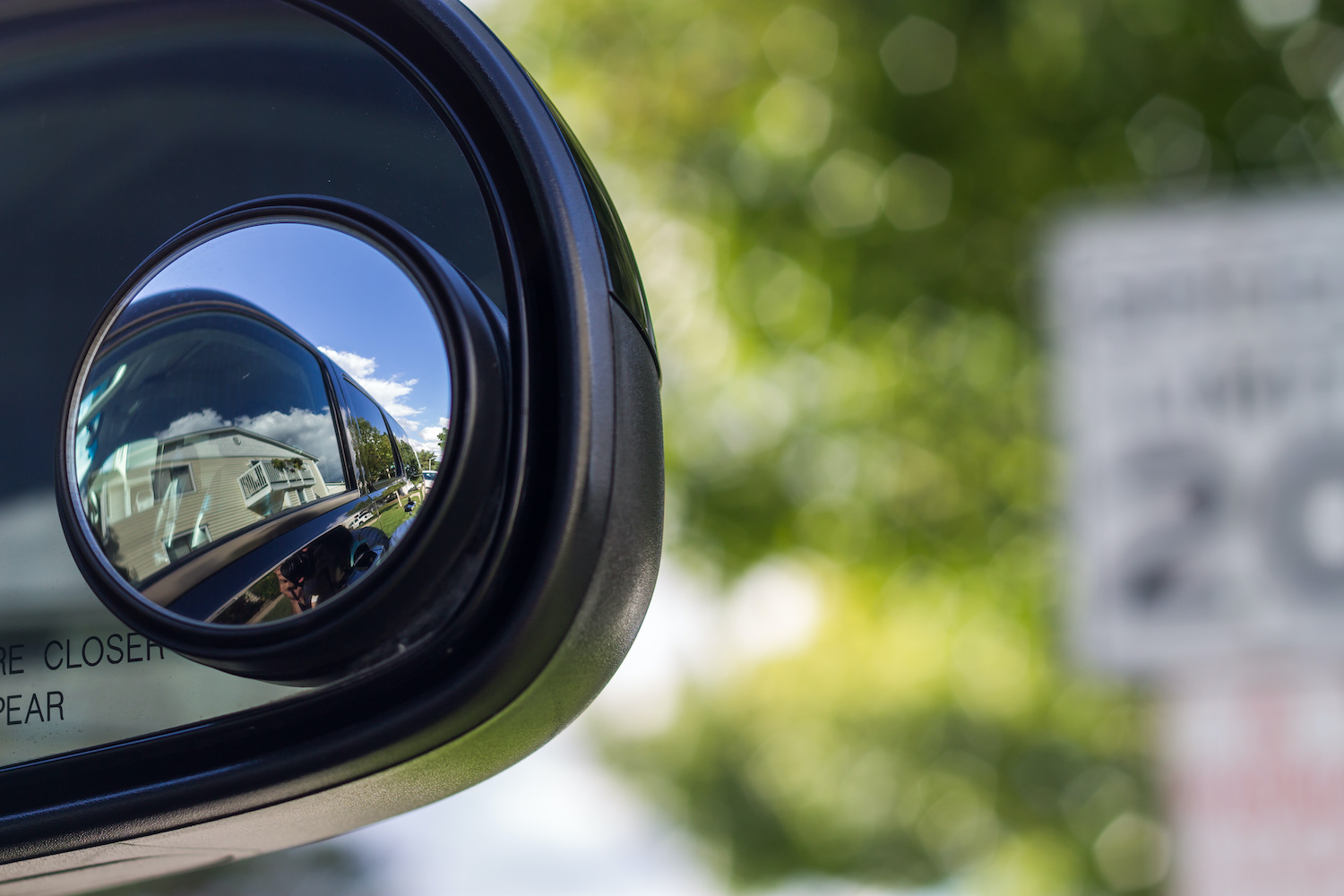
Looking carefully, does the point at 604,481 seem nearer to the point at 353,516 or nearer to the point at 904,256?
the point at 353,516

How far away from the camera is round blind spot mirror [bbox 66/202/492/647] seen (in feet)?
0.98

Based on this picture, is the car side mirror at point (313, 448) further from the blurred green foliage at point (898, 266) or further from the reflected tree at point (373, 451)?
the blurred green foliage at point (898, 266)

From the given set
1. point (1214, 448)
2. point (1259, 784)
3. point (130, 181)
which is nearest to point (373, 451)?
point (130, 181)

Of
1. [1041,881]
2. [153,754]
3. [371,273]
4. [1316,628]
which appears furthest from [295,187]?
[1041,881]

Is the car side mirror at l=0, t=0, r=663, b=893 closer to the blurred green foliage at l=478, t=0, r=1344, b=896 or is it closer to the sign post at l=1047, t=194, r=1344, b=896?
the sign post at l=1047, t=194, r=1344, b=896

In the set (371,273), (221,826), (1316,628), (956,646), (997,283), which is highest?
(997,283)

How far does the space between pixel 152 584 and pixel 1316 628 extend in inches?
115

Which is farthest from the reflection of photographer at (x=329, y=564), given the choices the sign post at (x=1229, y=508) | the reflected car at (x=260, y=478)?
the sign post at (x=1229, y=508)

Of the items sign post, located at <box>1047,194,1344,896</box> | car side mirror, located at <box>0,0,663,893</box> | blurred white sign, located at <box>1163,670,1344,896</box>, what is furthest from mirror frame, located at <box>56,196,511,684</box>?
blurred white sign, located at <box>1163,670,1344,896</box>

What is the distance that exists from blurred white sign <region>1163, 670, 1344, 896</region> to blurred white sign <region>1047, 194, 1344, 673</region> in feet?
0.61

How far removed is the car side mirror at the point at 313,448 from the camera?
0.99ft

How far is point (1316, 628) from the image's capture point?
2664 millimetres

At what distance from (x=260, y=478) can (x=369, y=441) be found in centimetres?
3

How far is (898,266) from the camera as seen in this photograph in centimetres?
331
